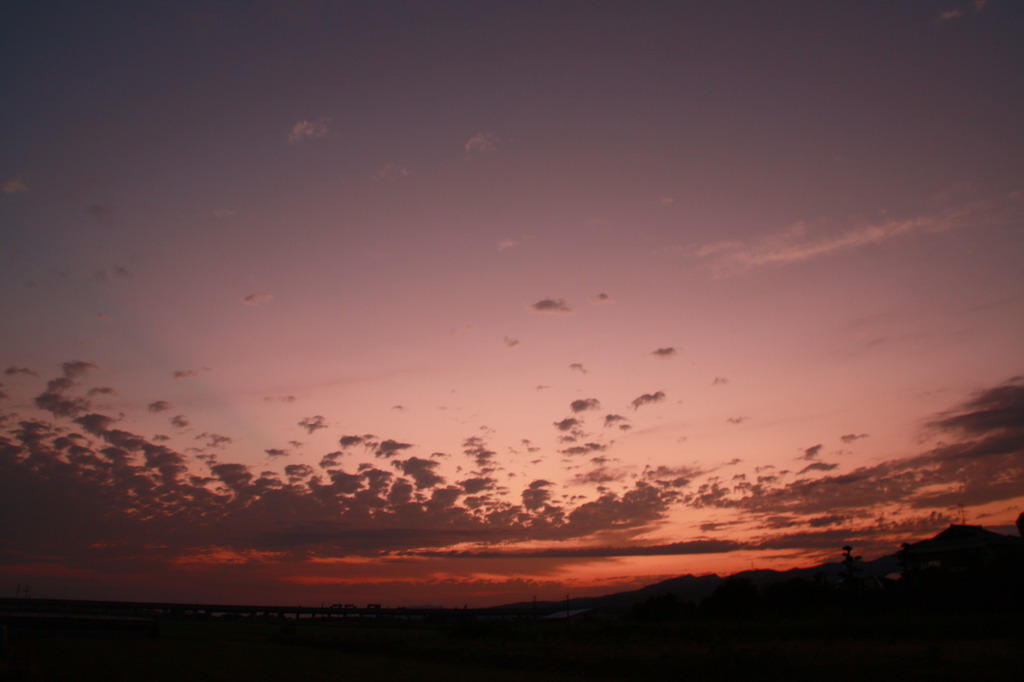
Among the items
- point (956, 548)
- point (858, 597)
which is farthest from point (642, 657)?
point (956, 548)

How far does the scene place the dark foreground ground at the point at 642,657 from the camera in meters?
28.2

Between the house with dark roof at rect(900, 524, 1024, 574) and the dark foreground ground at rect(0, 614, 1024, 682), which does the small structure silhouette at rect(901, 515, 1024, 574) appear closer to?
the house with dark roof at rect(900, 524, 1024, 574)

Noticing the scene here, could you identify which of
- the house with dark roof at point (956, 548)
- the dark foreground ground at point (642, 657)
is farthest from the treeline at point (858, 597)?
the house with dark roof at point (956, 548)

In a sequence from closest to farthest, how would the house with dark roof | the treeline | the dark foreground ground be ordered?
the dark foreground ground
the treeline
the house with dark roof

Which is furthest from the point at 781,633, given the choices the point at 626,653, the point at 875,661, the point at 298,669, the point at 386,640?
the point at 386,640

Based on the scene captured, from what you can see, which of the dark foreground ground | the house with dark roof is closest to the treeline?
the dark foreground ground

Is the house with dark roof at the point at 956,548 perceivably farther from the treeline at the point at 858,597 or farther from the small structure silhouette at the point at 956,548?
the treeline at the point at 858,597

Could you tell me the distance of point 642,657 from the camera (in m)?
36.4

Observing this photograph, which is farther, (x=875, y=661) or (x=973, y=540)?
(x=973, y=540)

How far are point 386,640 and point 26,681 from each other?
3519 cm

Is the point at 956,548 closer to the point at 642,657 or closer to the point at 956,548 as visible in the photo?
the point at 956,548

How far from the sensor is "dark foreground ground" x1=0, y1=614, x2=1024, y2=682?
28.2 meters

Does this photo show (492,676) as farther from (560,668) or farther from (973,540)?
(973,540)

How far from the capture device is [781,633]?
40.0 m
